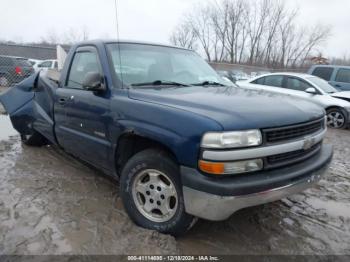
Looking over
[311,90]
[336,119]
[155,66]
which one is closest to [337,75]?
[336,119]

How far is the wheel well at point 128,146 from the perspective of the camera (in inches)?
125

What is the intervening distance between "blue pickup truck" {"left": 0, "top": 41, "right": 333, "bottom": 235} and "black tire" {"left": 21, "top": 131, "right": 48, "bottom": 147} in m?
1.53

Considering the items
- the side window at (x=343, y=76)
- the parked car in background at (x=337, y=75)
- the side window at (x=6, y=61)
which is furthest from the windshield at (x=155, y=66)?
the side window at (x=6, y=61)

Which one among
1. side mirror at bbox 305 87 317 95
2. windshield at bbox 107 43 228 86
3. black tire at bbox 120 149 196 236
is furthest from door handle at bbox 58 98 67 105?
side mirror at bbox 305 87 317 95

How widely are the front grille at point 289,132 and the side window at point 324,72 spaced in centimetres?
926

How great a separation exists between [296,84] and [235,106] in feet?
24.7

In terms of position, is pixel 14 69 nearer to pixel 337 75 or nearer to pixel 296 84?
pixel 296 84

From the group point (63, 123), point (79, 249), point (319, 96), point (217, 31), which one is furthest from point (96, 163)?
point (217, 31)

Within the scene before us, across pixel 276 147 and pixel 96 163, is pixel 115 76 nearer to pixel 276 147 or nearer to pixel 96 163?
pixel 96 163

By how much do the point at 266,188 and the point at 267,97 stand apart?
110 centimetres

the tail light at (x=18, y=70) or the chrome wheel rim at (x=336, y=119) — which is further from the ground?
the tail light at (x=18, y=70)

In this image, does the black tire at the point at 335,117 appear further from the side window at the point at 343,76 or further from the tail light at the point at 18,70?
the tail light at the point at 18,70

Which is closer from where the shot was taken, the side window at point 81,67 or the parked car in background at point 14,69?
the side window at point 81,67

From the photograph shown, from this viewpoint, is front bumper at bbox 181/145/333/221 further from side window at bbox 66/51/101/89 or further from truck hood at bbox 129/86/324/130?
side window at bbox 66/51/101/89
